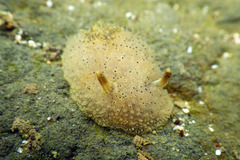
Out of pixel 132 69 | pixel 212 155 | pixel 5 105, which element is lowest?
pixel 5 105

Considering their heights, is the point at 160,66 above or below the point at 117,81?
above

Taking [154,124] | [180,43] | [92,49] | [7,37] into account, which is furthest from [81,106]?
[180,43]

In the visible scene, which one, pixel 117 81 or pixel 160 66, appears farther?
pixel 160 66

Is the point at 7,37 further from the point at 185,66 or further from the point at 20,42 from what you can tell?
the point at 185,66
